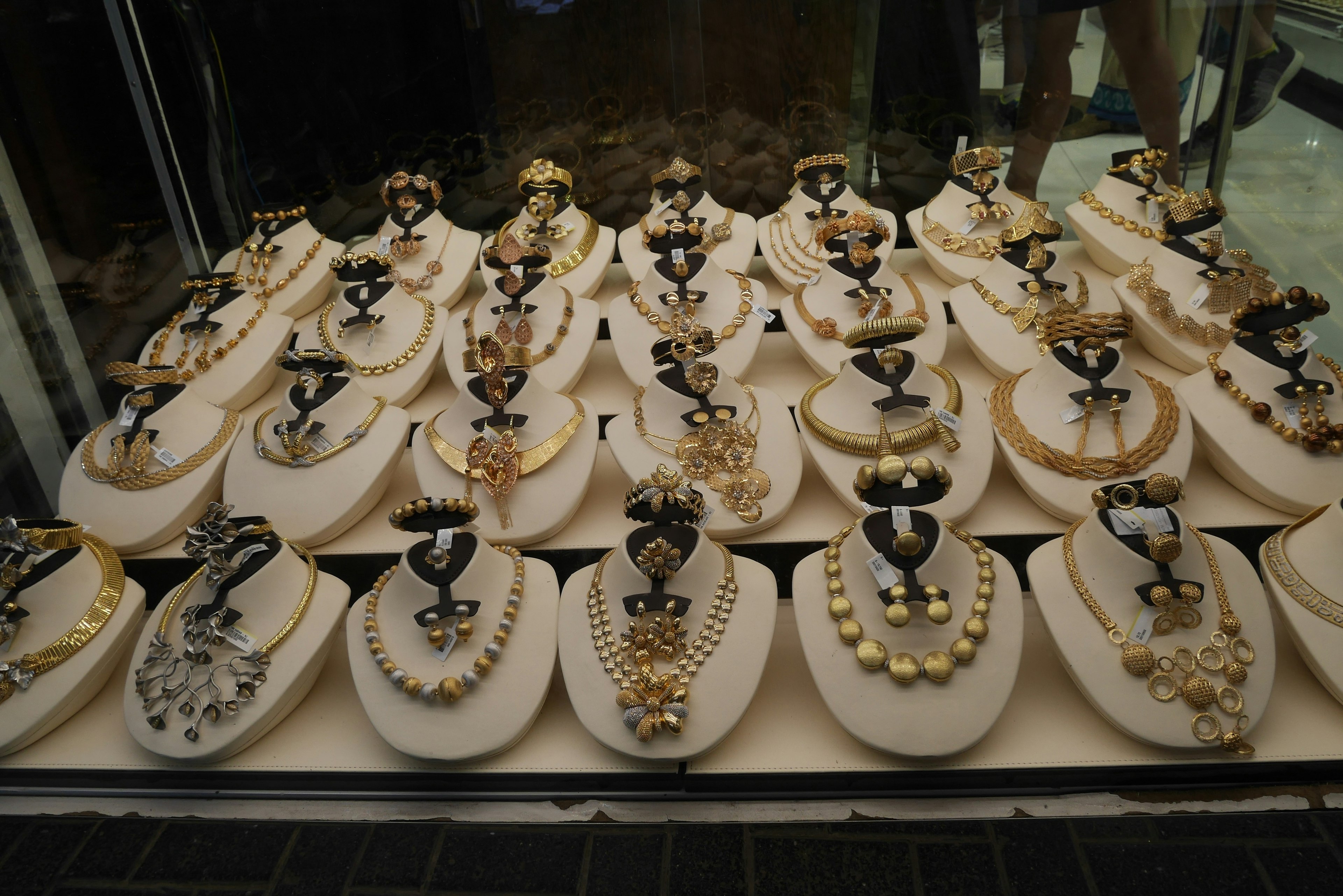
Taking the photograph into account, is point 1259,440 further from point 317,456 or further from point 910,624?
point 317,456

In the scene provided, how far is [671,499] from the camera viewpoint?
1440mm

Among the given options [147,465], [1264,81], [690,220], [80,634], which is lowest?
[80,634]

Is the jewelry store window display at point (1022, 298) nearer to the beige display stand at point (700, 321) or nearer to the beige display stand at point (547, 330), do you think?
the beige display stand at point (700, 321)

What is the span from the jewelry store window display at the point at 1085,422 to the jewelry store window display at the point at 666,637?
63 centimetres

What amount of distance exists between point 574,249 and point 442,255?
43 centimetres

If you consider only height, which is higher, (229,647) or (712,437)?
(712,437)

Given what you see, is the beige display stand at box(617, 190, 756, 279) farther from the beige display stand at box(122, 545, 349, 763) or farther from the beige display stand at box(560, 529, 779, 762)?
the beige display stand at box(122, 545, 349, 763)

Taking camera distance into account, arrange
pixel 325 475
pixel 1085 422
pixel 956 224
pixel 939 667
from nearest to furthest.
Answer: pixel 939 667, pixel 1085 422, pixel 325 475, pixel 956 224

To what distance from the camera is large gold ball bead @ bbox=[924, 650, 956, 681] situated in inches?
53.3

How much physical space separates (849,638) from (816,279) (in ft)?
3.72

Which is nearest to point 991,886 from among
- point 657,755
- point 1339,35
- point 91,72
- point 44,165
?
point 657,755

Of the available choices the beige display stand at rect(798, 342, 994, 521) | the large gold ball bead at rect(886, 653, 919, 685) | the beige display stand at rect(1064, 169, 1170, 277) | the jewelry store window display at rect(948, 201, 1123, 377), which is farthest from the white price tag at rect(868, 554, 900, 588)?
the beige display stand at rect(1064, 169, 1170, 277)

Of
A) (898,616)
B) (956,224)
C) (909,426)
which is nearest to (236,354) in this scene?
(909,426)

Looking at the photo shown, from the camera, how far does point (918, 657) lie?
1390mm
